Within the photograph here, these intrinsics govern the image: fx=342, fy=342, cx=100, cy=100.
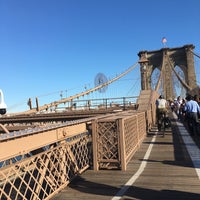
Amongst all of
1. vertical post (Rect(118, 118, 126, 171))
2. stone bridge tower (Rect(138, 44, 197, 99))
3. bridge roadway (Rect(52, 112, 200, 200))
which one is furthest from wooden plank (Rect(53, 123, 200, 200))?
stone bridge tower (Rect(138, 44, 197, 99))

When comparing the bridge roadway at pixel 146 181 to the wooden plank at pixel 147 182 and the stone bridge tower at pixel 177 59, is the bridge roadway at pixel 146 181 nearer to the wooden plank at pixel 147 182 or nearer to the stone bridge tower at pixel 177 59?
the wooden plank at pixel 147 182

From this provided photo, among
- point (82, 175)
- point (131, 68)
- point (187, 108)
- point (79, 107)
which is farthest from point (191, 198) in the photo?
point (131, 68)

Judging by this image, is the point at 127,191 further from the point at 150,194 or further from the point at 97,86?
the point at 97,86

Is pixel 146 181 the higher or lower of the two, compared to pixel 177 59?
lower

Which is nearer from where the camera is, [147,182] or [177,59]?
[147,182]

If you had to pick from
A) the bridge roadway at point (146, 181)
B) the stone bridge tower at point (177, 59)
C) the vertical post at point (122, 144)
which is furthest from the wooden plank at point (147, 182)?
the stone bridge tower at point (177, 59)

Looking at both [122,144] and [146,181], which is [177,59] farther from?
[146,181]

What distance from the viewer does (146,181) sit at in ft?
19.4

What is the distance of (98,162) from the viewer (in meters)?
7.00

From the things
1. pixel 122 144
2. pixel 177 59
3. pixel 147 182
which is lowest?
pixel 147 182

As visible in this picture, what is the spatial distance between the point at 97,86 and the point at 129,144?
40.8 metres

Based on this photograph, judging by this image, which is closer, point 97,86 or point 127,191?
point 127,191

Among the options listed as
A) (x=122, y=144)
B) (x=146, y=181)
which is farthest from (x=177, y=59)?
(x=146, y=181)

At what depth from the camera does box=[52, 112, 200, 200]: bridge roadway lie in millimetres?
5148
